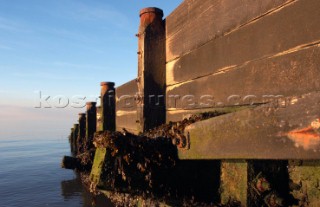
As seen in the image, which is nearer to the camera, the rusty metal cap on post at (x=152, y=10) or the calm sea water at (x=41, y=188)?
the rusty metal cap on post at (x=152, y=10)

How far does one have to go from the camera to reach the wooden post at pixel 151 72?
5250mm

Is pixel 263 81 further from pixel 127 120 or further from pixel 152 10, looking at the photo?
pixel 127 120

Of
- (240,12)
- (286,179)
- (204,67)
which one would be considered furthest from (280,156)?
(204,67)

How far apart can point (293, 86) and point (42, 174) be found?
13423 millimetres

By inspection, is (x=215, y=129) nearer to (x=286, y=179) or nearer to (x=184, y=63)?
(x=286, y=179)

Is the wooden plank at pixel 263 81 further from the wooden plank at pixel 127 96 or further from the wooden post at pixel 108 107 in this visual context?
the wooden post at pixel 108 107

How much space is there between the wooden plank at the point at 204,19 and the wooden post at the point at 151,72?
0.69 ft

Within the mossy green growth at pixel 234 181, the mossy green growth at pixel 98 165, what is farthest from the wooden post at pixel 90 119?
the mossy green growth at pixel 234 181

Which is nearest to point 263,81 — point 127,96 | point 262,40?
point 262,40

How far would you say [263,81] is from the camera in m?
2.96

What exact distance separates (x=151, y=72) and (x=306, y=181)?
3421 mm

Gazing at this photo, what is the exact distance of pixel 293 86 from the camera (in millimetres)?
2588

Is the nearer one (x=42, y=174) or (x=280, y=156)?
(x=280, y=156)

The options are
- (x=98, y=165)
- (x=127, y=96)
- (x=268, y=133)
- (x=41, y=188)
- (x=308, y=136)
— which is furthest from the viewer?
(x=41, y=188)
